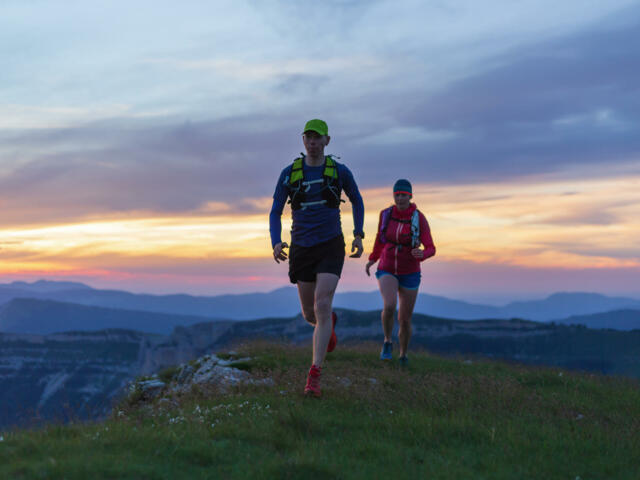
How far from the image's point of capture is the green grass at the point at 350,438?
16.8ft

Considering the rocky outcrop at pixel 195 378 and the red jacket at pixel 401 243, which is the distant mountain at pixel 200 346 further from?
the red jacket at pixel 401 243

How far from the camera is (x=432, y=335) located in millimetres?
142500

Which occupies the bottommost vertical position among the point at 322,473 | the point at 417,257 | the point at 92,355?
the point at 92,355

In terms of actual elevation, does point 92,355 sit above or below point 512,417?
below

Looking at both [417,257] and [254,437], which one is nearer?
[254,437]

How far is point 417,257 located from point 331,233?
329cm

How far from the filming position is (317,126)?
305 inches

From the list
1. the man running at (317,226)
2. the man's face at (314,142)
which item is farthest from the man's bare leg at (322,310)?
the man's face at (314,142)

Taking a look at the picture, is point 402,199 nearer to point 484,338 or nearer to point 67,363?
point 484,338

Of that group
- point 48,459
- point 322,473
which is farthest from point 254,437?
point 48,459

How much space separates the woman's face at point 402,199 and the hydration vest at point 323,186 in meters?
3.38

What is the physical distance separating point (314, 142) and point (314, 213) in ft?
3.09

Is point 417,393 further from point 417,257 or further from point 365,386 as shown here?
point 417,257

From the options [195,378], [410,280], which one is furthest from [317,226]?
[195,378]
